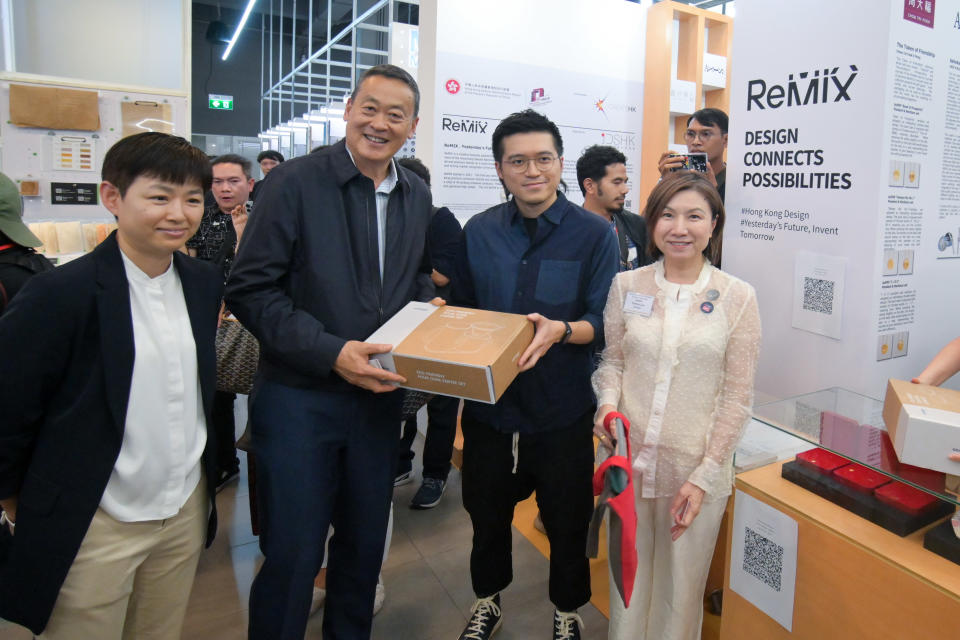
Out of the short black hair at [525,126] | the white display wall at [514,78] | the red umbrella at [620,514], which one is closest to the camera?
the red umbrella at [620,514]

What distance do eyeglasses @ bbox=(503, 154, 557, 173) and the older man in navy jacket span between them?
33 cm

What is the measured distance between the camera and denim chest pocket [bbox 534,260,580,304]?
72.4 inches

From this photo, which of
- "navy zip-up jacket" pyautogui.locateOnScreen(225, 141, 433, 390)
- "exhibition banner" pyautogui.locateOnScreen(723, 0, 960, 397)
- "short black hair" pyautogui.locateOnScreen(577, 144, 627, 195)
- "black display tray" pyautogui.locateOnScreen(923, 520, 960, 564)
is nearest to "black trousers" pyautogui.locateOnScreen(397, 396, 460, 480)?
"short black hair" pyautogui.locateOnScreen(577, 144, 627, 195)

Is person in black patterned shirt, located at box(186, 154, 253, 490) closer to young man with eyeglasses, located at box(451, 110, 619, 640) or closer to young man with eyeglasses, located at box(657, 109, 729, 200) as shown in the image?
young man with eyeglasses, located at box(451, 110, 619, 640)

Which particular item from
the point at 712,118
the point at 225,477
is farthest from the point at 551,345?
the point at 225,477

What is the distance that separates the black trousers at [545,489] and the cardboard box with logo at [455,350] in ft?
1.42

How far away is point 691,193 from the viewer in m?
1.66

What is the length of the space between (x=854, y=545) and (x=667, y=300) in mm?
724

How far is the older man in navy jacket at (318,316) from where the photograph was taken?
155cm

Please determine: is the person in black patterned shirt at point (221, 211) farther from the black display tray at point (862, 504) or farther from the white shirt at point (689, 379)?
the black display tray at point (862, 504)

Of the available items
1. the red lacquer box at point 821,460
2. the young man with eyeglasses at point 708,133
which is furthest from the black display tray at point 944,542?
the young man with eyeglasses at point 708,133

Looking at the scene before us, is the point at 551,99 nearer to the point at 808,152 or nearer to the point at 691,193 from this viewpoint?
the point at 808,152

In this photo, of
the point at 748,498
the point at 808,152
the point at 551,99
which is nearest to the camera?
the point at 748,498

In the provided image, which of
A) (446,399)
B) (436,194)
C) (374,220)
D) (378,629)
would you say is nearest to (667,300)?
(374,220)
